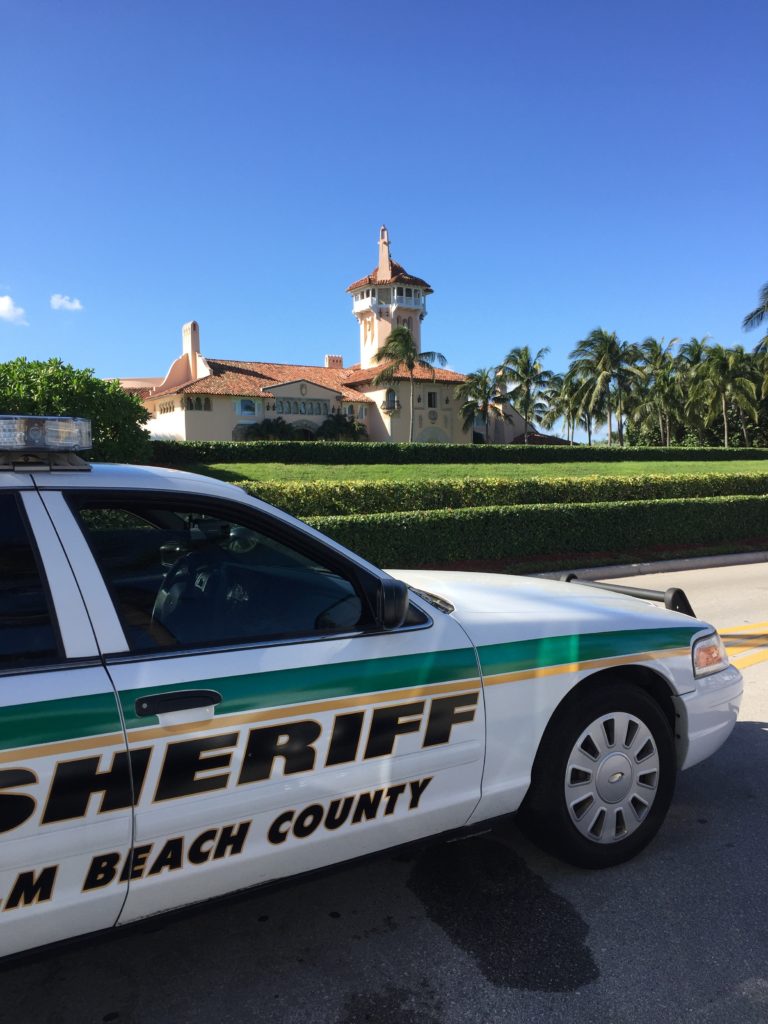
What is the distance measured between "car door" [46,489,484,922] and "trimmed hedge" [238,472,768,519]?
321 inches

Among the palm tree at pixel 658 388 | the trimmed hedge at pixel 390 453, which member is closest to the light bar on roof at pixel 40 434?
the trimmed hedge at pixel 390 453

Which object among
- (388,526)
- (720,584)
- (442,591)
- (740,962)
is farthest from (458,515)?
(740,962)

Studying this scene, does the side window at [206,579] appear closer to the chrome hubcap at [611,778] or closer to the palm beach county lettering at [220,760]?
the palm beach county lettering at [220,760]

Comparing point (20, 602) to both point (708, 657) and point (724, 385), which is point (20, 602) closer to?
point (708, 657)

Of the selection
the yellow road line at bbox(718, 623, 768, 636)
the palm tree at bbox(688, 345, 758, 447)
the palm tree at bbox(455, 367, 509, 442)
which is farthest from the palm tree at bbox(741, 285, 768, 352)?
the yellow road line at bbox(718, 623, 768, 636)

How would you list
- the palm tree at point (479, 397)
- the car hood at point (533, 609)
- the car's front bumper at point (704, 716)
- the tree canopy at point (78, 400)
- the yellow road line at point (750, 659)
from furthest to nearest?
the palm tree at point (479, 397), the tree canopy at point (78, 400), the yellow road line at point (750, 659), the car's front bumper at point (704, 716), the car hood at point (533, 609)

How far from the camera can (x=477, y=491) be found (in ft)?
46.1

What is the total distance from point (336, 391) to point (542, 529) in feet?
141

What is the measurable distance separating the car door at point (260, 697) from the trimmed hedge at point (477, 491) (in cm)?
816

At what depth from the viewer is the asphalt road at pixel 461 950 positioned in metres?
2.26

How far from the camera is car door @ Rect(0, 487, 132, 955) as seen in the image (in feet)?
6.10

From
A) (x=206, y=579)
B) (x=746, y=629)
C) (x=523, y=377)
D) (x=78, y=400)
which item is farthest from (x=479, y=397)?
(x=206, y=579)

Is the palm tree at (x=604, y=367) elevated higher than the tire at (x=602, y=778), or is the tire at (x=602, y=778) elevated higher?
the palm tree at (x=604, y=367)

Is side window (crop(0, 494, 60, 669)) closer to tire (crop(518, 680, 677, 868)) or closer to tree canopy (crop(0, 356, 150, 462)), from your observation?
tire (crop(518, 680, 677, 868))
